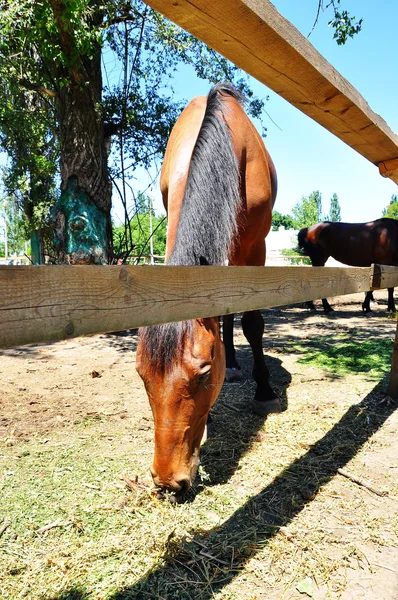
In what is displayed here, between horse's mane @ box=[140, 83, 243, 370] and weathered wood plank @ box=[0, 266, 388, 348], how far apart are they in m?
0.50

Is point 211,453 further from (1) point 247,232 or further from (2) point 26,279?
(2) point 26,279

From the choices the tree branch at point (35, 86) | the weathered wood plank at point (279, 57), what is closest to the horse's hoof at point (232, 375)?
the weathered wood plank at point (279, 57)

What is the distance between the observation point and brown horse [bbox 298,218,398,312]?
9.91 m

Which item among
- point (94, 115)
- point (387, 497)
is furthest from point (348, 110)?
point (94, 115)

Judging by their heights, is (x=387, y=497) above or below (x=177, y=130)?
below

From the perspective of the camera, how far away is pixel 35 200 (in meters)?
13.6

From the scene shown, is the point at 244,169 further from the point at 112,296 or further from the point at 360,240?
the point at 360,240

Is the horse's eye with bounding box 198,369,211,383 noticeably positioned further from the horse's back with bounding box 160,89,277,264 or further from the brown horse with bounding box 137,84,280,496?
the horse's back with bounding box 160,89,277,264

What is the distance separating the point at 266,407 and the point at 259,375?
294 mm

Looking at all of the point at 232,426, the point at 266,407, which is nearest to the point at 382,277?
the point at 266,407

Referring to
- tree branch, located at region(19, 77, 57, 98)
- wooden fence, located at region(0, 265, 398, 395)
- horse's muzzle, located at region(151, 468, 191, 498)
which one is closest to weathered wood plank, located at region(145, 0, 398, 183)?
wooden fence, located at region(0, 265, 398, 395)

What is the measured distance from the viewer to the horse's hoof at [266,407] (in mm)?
3570

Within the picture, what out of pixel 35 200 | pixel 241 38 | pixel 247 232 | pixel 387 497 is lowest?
pixel 387 497

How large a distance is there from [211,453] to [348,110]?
92.3 inches
